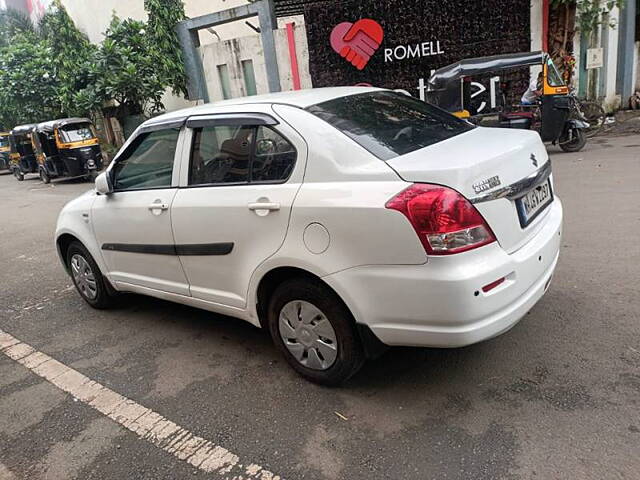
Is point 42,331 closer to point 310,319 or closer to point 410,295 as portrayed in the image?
point 310,319

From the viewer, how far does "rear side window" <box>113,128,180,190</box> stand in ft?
11.4

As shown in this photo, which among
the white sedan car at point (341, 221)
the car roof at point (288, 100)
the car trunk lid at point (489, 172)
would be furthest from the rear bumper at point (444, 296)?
the car roof at point (288, 100)

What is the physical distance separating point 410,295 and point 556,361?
1.20 m

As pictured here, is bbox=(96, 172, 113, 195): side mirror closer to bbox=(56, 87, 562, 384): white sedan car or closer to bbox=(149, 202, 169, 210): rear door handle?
bbox=(56, 87, 562, 384): white sedan car

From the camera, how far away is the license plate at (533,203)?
2600 millimetres

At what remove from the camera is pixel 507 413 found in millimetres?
2539

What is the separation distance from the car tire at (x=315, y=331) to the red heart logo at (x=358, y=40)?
490 inches

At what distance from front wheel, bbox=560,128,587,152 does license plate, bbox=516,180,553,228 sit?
7.61 meters

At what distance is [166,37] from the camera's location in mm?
16188

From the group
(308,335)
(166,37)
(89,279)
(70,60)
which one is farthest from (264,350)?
(70,60)

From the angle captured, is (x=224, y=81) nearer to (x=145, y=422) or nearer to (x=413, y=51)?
(x=413, y=51)

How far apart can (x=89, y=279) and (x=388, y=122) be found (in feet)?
9.81

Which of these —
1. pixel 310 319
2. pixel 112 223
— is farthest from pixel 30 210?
pixel 310 319

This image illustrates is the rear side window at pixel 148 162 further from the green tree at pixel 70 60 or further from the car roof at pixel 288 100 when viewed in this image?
the green tree at pixel 70 60
